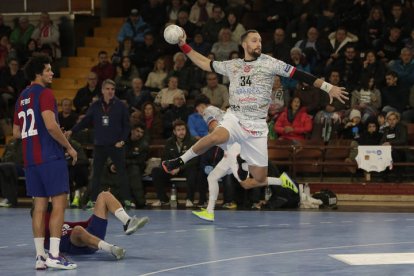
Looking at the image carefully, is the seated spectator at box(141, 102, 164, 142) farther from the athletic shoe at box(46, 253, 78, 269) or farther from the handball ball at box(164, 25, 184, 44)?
the athletic shoe at box(46, 253, 78, 269)

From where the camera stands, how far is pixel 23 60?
22484 millimetres

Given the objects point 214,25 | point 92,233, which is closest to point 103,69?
point 214,25

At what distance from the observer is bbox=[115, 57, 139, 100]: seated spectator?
20.4 metres

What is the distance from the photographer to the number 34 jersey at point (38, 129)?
358 inches

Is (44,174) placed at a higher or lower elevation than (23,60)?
lower

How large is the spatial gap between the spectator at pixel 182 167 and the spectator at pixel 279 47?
12.0ft

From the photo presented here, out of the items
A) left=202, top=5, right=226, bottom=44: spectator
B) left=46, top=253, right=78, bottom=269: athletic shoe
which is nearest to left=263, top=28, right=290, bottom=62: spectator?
left=202, top=5, right=226, bottom=44: spectator

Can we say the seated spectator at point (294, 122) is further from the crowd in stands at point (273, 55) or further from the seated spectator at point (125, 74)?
the seated spectator at point (125, 74)

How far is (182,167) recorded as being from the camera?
1688 cm

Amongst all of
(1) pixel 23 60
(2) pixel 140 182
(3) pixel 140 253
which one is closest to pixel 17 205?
(2) pixel 140 182

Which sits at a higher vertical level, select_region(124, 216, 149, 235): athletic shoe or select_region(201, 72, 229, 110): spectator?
select_region(201, 72, 229, 110): spectator

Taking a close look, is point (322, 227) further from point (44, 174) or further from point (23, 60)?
point (23, 60)

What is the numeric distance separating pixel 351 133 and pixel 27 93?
9.92 metres

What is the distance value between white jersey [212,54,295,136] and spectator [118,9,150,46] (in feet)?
32.7
